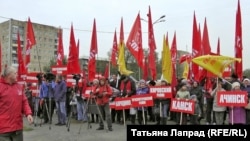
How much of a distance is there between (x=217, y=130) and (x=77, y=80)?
38.4 feet

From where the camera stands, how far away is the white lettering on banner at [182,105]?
12021 mm

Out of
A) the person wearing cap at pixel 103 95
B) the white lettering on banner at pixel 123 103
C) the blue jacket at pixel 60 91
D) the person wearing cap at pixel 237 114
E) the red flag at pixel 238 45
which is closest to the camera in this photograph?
the person wearing cap at pixel 237 114

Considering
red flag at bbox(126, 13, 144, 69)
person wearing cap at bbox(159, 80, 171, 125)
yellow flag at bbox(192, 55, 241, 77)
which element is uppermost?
red flag at bbox(126, 13, 144, 69)

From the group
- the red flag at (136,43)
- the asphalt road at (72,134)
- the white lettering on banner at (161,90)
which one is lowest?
the asphalt road at (72,134)

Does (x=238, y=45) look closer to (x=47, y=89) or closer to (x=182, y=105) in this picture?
(x=182, y=105)

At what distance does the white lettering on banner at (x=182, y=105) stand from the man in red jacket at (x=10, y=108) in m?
6.55

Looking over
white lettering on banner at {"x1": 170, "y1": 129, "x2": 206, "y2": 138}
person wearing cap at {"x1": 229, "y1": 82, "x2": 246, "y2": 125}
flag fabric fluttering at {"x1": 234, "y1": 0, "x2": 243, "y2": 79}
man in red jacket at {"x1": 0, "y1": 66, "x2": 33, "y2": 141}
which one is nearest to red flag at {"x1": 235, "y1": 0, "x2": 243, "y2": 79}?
flag fabric fluttering at {"x1": 234, "y1": 0, "x2": 243, "y2": 79}

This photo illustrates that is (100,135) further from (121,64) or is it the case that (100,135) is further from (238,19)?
(238,19)

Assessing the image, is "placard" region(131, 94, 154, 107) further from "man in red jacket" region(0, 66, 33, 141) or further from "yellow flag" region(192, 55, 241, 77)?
"man in red jacket" region(0, 66, 33, 141)

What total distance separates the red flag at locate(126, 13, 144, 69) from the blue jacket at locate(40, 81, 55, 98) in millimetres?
3559

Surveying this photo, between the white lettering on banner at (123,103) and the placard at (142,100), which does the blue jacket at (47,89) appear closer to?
the white lettering on banner at (123,103)

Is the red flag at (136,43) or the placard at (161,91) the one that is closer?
the placard at (161,91)

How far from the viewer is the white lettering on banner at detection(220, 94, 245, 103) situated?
10906 mm

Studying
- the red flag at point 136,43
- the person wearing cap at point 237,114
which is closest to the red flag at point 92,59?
the red flag at point 136,43
